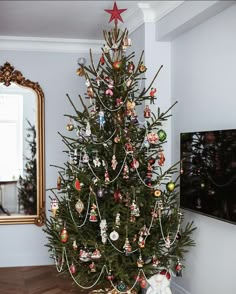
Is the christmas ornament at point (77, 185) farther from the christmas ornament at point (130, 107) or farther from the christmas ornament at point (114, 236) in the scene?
the christmas ornament at point (130, 107)

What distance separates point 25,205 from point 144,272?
219cm

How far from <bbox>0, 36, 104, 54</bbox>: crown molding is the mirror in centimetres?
25

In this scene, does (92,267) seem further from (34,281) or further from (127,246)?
(34,281)

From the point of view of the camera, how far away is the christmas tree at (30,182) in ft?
16.8

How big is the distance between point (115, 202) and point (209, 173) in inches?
28.1

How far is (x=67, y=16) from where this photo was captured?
13.7ft

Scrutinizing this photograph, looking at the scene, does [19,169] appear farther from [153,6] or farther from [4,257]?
[153,6]

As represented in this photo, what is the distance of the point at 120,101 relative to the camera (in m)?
3.36

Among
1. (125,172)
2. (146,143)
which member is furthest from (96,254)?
(146,143)

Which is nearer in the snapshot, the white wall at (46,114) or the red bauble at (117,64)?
the red bauble at (117,64)

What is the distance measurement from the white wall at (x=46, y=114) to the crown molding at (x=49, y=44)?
0.18ft

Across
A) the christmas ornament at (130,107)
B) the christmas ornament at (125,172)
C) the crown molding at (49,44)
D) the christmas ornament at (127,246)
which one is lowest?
the christmas ornament at (127,246)

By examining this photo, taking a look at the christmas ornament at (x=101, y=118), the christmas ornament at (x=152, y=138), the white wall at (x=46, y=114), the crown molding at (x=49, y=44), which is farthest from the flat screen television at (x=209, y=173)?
the crown molding at (x=49, y=44)

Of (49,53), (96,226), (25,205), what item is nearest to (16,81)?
(49,53)
